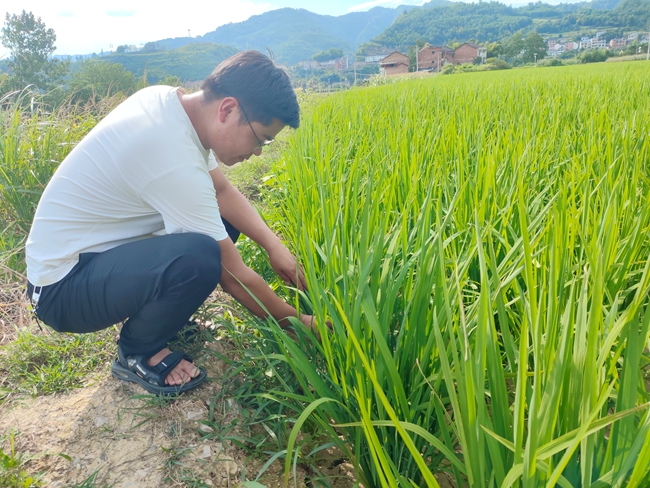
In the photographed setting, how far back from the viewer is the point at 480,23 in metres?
110

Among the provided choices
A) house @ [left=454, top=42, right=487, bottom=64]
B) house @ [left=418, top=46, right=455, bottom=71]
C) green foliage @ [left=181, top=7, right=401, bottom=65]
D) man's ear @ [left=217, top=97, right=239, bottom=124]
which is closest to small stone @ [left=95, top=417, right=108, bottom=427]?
man's ear @ [left=217, top=97, right=239, bottom=124]

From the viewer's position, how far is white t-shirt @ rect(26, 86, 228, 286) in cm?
134

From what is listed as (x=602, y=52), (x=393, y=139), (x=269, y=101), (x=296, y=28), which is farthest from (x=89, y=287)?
(x=296, y=28)

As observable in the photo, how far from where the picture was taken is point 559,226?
1093 millimetres

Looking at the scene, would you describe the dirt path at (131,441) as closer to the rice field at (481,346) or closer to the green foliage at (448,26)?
the rice field at (481,346)

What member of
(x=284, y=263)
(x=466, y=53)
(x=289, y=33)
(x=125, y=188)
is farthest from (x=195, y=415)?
(x=289, y=33)

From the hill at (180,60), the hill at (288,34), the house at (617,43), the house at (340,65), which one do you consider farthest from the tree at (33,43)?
the house at (617,43)

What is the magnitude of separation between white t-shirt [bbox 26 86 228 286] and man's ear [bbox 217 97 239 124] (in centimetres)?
11

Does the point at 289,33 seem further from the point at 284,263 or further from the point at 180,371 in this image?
the point at 180,371

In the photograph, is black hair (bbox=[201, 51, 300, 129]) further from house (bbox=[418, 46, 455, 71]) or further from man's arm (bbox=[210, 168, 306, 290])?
house (bbox=[418, 46, 455, 71])

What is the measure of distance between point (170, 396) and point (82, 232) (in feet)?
1.96

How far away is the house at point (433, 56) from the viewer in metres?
74.2

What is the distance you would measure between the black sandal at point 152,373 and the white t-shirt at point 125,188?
1.18 ft

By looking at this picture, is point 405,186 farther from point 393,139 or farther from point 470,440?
point 470,440
